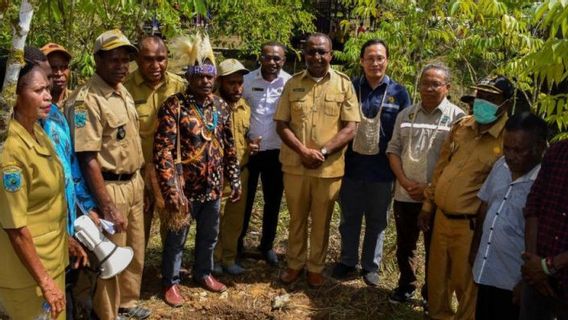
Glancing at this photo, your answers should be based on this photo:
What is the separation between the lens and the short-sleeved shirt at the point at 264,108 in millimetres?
5062

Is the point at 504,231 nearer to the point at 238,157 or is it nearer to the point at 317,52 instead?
the point at 317,52

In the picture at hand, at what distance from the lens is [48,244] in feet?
9.25

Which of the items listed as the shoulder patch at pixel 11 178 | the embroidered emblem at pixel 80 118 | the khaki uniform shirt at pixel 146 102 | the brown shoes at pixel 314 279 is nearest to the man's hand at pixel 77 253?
the embroidered emblem at pixel 80 118

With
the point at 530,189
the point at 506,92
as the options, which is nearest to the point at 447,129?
the point at 506,92

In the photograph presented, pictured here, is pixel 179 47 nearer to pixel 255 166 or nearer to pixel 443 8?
pixel 255 166

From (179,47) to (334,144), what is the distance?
1.49m

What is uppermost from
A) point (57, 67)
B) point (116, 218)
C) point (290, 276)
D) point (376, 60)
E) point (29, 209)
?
point (376, 60)

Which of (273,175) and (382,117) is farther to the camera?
(273,175)

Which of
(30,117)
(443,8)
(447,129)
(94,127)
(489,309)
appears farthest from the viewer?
(443,8)

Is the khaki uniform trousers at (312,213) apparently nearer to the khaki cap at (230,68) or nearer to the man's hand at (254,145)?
the man's hand at (254,145)

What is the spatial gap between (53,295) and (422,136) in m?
2.86

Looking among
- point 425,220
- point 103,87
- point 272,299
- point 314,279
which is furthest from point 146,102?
point 425,220

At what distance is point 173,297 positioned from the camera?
4.50 m

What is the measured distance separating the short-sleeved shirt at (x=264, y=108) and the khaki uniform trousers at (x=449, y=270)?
171 cm
